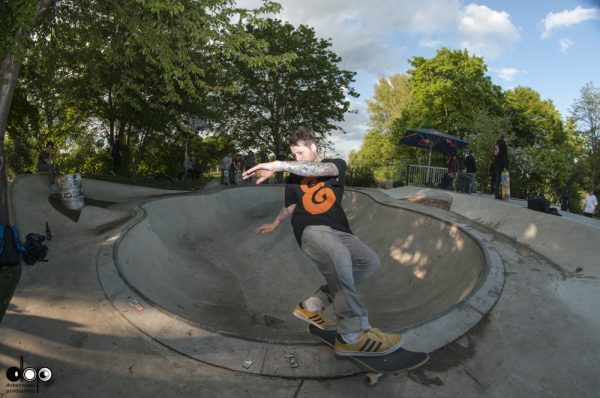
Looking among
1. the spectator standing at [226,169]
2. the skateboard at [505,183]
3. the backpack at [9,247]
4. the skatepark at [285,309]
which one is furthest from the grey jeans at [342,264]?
the spectator standing at [226,169]

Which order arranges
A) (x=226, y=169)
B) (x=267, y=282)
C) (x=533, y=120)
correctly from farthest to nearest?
(x=533, y=120), (x=226, y=169), (x=267, y=282)

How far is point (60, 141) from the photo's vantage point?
83.8 feet

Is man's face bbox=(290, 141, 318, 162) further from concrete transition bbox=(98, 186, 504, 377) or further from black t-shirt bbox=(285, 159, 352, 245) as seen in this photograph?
concrete transition bbox=(98, 186, 504, 377)

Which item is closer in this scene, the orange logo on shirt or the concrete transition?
the orange logo on shirt

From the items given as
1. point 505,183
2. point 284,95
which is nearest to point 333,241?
point 505,183

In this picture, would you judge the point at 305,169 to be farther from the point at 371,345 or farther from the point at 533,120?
the point at 533,120

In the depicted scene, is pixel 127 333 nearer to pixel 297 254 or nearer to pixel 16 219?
pixel 297 254

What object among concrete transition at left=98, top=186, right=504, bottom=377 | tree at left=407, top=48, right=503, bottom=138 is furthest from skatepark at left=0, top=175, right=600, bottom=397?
tree at left=407, top=48, right=503, bottom=138

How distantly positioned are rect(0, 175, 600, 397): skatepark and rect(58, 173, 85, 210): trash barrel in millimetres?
631

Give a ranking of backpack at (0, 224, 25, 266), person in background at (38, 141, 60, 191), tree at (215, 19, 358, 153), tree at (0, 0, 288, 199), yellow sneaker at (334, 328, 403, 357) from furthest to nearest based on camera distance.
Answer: tree at (215, 19, 358, 153), person in background at (38, 141, 60, 191), tree at (0, 0, 288, 199), backpack at (0, 224, 25, 266), yellow sneaker at (334, 328, 403, 357)

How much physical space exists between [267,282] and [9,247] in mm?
4539

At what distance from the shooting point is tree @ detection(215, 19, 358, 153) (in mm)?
26297

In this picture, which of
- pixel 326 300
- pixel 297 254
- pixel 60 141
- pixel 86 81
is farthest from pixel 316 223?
pixel 60 141

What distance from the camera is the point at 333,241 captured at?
3.18 m
